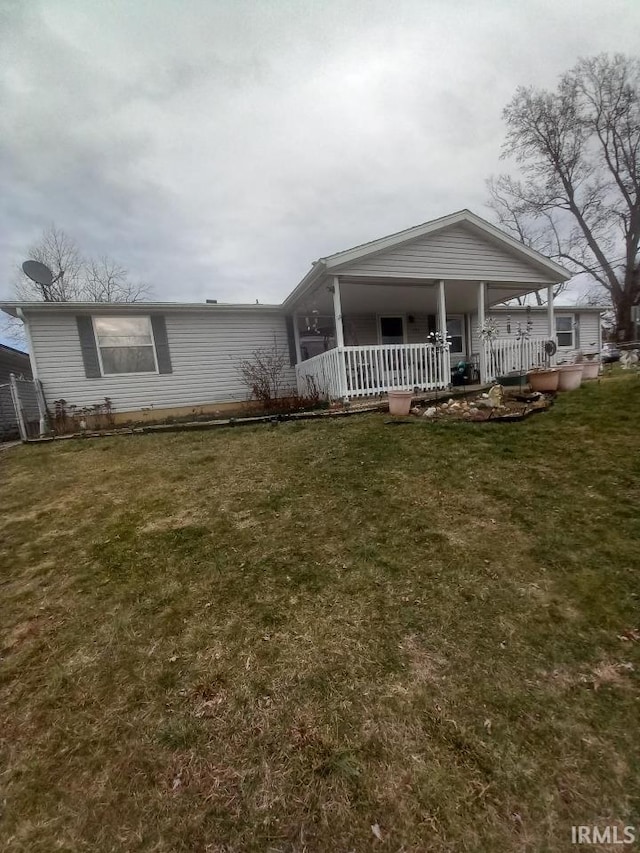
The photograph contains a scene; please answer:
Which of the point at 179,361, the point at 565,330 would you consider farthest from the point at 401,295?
the point at 565,330

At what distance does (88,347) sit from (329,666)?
9.26 m

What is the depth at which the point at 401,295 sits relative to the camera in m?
9.76

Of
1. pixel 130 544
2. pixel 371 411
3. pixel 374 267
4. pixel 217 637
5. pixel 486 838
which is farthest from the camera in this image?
pixel 374 267

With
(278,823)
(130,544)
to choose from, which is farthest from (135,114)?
(278,823)

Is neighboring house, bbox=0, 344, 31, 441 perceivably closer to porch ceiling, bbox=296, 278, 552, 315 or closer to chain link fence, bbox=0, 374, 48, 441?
chain link fence, bbox=0, 374, 48, 441

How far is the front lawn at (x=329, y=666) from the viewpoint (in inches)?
47.5

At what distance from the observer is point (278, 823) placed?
1.19 m

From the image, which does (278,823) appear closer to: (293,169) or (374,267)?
(374,267)

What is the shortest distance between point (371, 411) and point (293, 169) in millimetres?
9679

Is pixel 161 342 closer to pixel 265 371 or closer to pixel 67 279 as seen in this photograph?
pixel 265 371

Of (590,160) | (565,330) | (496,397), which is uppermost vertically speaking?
(590,160)

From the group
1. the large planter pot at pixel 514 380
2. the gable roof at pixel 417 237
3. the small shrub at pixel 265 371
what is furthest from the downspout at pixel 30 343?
the large planter pot at pixel 514 380

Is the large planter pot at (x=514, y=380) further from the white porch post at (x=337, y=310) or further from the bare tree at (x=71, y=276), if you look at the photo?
the bare tree at (x=71, y=276)

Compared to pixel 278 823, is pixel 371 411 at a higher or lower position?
higher
